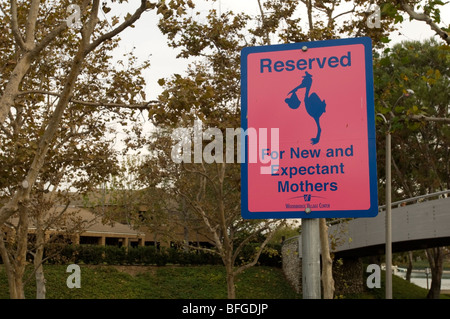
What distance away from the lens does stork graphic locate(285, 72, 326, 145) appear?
283cm

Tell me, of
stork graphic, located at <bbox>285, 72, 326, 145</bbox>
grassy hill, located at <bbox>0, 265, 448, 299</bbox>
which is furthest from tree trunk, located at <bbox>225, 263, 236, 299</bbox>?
stork graphic, located at <bbox>285, 72, 326, 145</bbox>

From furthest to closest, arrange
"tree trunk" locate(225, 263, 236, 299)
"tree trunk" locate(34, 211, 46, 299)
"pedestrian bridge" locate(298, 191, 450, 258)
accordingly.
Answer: "pedestrian bridge" locate(298, 191, 450, 258)
"tree trunk" locate(225, 263, 236, 299)
"tree trunk" locate(34, 211, 46, 299)

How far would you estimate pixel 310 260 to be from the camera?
9.30ft

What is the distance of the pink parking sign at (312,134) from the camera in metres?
2.80

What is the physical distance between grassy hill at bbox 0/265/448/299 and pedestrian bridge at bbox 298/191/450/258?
704 centimetres

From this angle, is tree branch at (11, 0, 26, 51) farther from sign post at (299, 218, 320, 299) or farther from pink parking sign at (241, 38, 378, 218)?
sign post at (299, 218, 320, 299)

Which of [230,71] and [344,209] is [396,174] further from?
[344,209]

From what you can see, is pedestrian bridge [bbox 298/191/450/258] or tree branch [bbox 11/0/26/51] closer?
tree branch [bbox 11/0/26/51]

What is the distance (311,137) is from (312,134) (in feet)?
0.05

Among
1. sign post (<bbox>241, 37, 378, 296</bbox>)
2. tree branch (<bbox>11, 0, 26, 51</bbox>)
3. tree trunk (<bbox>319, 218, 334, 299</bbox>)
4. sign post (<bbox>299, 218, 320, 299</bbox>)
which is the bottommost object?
tree trunk (<bbox>319, 218, 334, 299</bbox>)

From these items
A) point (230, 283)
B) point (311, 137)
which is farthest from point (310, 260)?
point (230, 283)

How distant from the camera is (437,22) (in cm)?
888

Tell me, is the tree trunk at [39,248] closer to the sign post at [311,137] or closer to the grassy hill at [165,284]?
the grassy hill at [165,284]
